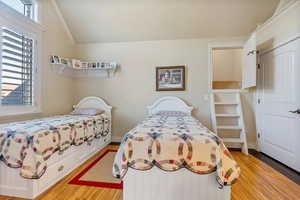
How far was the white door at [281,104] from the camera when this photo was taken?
2.26 metres

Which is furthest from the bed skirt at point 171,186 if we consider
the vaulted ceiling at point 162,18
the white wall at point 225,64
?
the white wall at point 225,64

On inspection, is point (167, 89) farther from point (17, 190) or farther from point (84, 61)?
point (17, 190)

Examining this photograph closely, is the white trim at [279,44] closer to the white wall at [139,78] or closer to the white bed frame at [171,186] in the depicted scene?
the white wall at [139,78]

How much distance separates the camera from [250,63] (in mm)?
2854

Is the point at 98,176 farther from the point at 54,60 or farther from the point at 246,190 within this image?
the point at 54,60

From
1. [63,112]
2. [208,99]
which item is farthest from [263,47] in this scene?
[63,112]

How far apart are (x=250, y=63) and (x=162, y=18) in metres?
1.87

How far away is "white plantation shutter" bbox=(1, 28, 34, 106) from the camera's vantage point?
2162mm

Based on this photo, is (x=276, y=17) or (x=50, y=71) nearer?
(x=276, y=17)

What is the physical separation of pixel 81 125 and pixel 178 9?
267 cm

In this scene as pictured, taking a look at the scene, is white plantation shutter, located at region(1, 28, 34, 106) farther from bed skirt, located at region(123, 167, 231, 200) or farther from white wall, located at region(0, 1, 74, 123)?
bed skirt, located at region(123, 167, 231, 200)

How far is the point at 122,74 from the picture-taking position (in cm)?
361

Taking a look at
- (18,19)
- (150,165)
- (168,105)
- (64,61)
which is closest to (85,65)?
(64,61)

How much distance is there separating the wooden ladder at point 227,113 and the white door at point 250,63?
0.35 m
